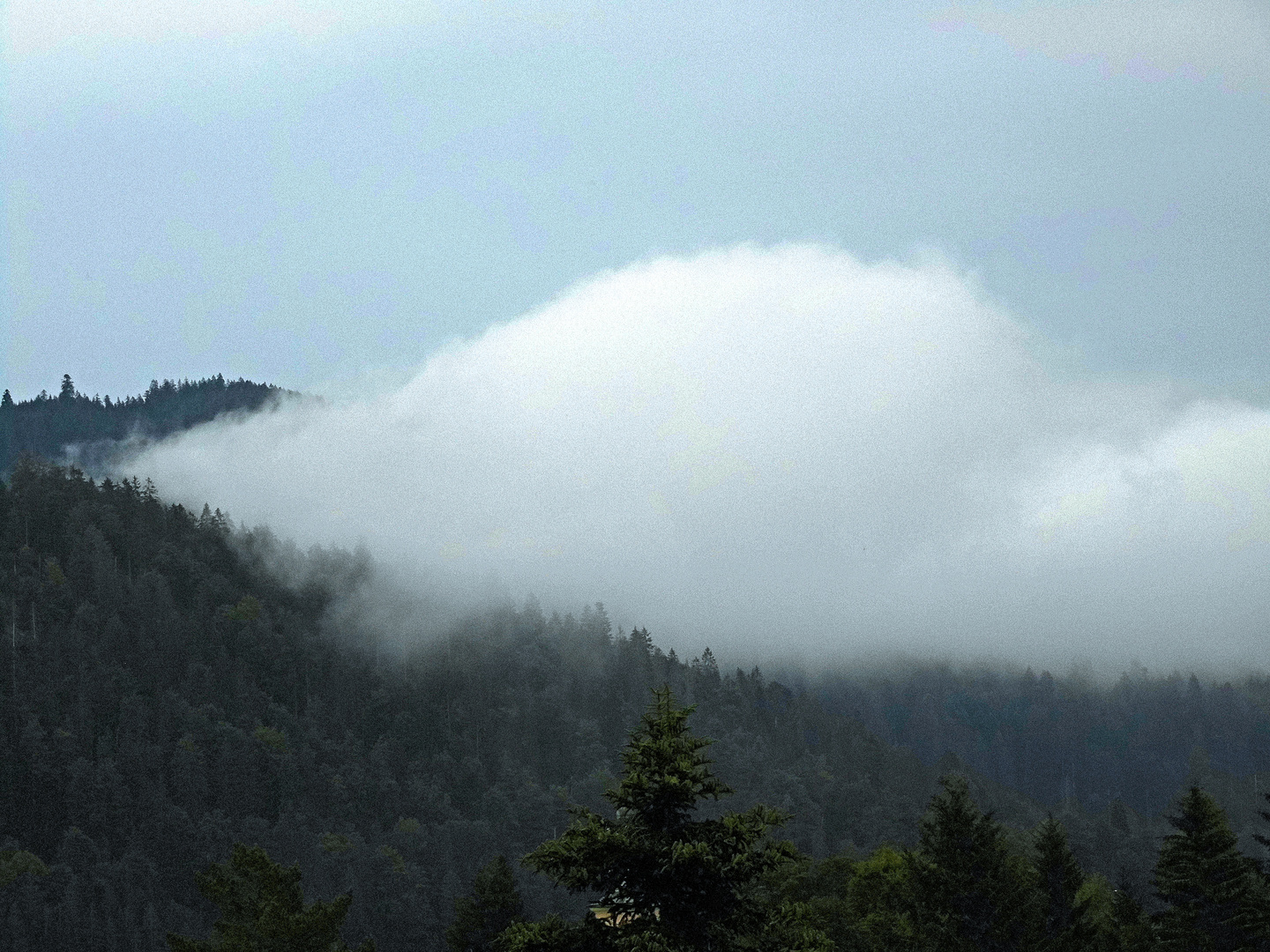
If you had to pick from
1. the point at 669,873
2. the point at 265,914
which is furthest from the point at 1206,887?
the point at 669,873

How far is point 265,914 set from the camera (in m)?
56.7

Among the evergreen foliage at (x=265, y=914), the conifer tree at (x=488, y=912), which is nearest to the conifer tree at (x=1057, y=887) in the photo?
the conifer tree at (x=488, y=912)

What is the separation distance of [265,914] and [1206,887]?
37118 mm

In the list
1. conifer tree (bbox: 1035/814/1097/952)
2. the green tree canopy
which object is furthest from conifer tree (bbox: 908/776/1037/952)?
the green tree canopy

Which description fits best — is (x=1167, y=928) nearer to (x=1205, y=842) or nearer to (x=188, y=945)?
(x=1205, y=842)

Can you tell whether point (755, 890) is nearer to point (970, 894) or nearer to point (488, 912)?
point (488, 912)

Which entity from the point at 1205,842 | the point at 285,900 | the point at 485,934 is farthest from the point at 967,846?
the point at 285,900

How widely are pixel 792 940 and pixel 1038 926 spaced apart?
47.7 m

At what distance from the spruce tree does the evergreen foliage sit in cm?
3266

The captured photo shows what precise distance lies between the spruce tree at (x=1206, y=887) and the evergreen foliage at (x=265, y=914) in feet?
107

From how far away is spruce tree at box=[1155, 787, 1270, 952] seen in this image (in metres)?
65.6

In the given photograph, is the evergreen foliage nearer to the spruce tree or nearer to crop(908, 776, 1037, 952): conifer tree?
crop(908, 776, 1037, 952): conifer tree

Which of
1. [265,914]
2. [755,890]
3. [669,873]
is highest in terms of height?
[669,873]

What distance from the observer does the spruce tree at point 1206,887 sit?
215ft
